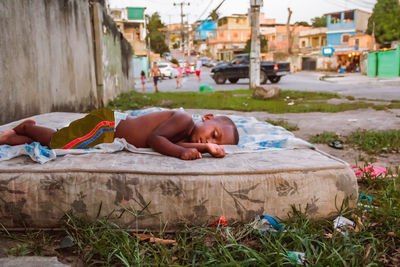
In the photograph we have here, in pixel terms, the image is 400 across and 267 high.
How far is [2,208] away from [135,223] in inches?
30.4

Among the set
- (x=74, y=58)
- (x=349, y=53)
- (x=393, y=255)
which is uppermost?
(x=349, y=53)

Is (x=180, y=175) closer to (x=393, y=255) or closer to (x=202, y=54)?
(x=393, y=255)

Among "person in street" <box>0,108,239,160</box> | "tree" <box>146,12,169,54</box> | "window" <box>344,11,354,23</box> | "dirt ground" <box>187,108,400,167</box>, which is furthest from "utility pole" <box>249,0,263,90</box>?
"tree" <box>146,12,169,54</box>

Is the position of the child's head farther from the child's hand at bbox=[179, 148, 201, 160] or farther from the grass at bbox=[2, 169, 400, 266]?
the grass at bbox=[2, 169, 400, 266]

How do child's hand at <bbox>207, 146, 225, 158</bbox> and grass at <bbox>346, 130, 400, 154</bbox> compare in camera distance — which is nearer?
child's hand at <bbox>207, 146, 225, 158</bbox>

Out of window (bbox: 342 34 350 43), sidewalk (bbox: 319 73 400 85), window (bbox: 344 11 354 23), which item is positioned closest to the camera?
sidewalk (bbox: 319 73 400 85)

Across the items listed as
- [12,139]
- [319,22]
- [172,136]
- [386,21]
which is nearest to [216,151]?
[172,136]

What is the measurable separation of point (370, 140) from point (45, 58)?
14.7 feet

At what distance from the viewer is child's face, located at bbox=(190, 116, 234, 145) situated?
8.81 ft

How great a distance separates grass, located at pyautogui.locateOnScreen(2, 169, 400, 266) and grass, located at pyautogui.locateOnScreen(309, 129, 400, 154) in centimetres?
198

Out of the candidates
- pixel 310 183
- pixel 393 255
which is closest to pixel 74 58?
pixel 310 183

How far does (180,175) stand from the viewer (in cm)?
198

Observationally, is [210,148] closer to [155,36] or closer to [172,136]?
[172,136]

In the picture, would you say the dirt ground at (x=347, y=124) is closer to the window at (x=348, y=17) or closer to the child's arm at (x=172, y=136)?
the child's arm at (x=172, y=136)
